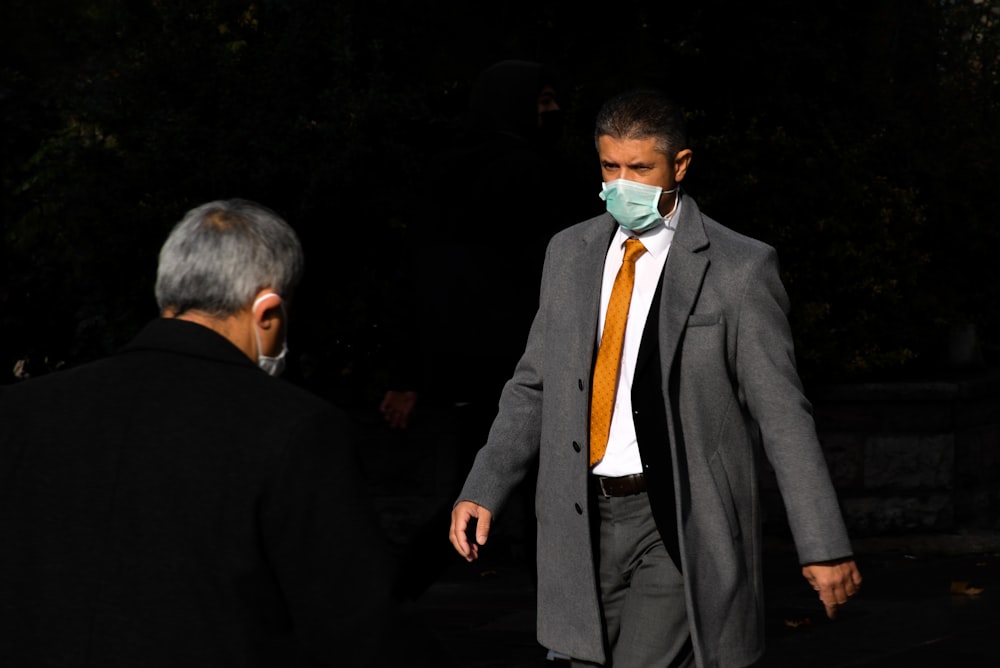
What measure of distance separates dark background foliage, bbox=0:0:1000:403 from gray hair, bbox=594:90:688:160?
145 inches

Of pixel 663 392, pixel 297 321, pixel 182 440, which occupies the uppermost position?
pixel 182 440

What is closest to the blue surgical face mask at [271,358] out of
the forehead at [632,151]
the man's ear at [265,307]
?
the man's ear at [265,307]

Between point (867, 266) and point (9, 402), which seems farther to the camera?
point (867, 266)

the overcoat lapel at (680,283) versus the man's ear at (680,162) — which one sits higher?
the man's ear at (680,162)

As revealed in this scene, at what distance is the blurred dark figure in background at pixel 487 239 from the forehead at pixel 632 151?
1762mm

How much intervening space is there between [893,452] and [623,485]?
5.21 metres

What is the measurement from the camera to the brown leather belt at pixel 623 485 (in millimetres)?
4504

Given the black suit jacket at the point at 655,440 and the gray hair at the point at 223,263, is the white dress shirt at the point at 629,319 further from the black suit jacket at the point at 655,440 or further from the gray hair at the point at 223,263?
the gray hair at the point at 223,263

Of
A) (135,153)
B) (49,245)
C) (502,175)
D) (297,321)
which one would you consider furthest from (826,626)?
(49,245)

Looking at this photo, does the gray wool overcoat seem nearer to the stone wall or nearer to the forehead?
the forehead

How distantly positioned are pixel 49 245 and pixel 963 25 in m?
5.48

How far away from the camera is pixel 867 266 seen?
31.5 feet

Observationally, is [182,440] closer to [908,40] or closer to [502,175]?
[502,175]

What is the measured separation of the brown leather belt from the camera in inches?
177
